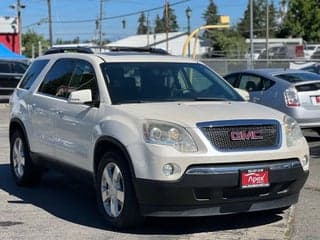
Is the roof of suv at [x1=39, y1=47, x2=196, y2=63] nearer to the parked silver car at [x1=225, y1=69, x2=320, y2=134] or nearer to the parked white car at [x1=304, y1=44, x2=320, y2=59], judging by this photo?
the parked silver car at [x1=225, y1=69, x2=320, y2=134]

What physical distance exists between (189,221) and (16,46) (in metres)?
43.2

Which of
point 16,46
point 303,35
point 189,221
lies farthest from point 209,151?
point 303,35

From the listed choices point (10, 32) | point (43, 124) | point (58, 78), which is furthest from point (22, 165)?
point (10, 32)

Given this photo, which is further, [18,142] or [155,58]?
[18,142]

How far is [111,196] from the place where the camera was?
22.5 ft

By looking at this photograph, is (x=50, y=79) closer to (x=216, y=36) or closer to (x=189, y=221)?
(x=189, y=221)

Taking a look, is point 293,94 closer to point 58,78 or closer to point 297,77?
point 297,77

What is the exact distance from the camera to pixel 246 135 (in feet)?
21.1

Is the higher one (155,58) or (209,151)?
(155,58)

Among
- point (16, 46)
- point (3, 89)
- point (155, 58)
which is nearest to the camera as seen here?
point (155, 58)

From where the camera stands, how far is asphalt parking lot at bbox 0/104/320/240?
21.6 feet

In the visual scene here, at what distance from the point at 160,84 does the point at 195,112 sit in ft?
3.32

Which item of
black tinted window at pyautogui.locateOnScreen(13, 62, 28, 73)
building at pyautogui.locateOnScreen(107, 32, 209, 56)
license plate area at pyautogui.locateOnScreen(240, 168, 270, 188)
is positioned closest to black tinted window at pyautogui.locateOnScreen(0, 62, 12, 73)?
black tinted window at pyautogui.locateOnScreen(13, 62, 28, 73)

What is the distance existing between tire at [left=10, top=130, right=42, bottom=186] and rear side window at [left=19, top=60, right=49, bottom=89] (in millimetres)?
667
